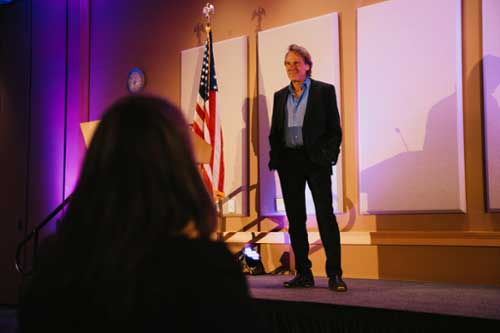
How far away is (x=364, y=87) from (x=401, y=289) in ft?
5.51

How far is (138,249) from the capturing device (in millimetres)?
813

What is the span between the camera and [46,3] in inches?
262

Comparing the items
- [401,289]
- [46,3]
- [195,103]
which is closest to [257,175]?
[195,103]

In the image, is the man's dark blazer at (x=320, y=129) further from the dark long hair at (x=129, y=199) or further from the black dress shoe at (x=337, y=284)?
the dark long hair at (x=129, y=199)

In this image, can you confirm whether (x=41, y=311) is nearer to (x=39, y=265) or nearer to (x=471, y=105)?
(x=39, y=265)

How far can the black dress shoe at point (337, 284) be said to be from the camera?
3235 mm

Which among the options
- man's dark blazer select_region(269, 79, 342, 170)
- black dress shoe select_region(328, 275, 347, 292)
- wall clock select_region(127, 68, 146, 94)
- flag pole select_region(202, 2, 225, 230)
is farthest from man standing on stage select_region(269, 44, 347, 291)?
wall clock select_region(127, 68, 146, 94)

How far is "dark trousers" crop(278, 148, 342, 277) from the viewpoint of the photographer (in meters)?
3.32

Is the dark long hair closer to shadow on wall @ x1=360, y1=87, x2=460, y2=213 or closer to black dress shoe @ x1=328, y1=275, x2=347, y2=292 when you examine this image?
black dress shoe @ x1=328, y1=275, x2=347, y2=292

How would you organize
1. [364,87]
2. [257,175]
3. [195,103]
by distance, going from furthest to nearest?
[195,103] < [257,175] < [364,87]

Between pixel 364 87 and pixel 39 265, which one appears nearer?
pixel 39 265

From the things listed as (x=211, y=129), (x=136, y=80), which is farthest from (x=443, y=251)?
(x=136, y=80)

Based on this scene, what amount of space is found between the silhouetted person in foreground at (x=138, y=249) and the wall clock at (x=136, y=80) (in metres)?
5.00

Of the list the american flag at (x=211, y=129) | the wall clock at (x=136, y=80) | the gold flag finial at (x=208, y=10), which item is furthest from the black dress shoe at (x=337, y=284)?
the wall clock at (x=136, y=80)
